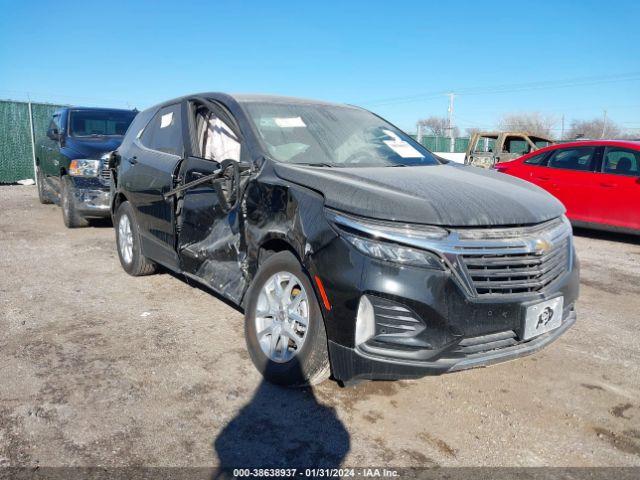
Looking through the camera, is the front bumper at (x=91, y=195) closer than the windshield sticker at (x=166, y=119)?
No

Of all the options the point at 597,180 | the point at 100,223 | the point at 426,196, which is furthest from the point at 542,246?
the point at 100,223

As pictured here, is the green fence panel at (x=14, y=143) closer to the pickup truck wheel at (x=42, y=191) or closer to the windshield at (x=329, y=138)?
the pickup truck wheel at (x=42, y=191)

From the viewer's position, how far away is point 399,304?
99.3 inches

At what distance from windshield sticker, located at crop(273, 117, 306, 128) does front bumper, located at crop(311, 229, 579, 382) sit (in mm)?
1405

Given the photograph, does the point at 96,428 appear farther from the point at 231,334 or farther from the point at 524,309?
the point at 524,309

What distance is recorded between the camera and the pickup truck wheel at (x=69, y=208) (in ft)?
25.2

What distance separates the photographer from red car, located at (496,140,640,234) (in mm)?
7531

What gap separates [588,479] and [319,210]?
175 cm

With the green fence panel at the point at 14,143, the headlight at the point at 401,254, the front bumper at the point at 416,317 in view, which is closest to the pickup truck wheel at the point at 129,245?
the front bumper at the point at 416,317

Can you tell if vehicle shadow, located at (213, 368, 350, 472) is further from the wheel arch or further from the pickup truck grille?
the wheel arch

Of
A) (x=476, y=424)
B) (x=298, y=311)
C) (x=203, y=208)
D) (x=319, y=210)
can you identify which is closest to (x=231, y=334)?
(x=203, y=208)

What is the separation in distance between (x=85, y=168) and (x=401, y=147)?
5166 mm

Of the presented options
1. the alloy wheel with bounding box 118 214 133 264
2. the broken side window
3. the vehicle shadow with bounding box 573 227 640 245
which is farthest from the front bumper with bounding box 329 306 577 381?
the vehicle shadow with bounding box 573 227 640 245

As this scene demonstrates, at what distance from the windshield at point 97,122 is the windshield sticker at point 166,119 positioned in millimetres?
4092
